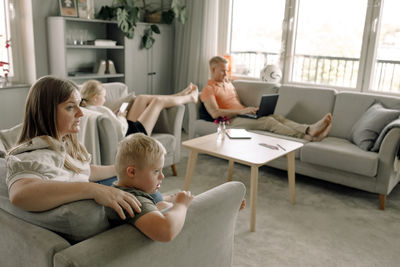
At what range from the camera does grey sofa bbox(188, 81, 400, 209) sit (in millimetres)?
2857

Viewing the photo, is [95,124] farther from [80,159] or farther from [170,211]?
[170,211]

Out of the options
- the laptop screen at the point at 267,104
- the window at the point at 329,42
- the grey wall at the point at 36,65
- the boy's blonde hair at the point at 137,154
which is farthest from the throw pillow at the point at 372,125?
the grey wall at the point at 36,65

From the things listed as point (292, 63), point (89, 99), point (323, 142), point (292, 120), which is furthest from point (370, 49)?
point (89, 99)

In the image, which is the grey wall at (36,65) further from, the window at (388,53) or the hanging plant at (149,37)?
the window at (388,53)

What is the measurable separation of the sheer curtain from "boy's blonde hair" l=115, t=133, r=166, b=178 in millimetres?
4039

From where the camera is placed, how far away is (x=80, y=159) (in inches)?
58.1

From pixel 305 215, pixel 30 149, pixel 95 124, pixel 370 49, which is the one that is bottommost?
pixel 305 215

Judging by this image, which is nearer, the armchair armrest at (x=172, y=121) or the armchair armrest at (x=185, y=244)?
the armchair armrest at (x=185, y=244)

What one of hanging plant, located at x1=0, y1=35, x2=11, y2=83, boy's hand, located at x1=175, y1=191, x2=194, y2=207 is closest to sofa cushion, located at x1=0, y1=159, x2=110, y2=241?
boy's hand, located at x1=175, y1=191, x2=194, y2=207

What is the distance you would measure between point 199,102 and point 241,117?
0.50m

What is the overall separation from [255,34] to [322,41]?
3.06 ft

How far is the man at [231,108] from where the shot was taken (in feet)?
11.7

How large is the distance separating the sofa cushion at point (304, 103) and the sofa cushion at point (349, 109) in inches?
4.1

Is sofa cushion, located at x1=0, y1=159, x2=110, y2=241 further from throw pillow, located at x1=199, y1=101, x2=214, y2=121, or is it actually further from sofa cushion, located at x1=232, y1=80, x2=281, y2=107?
sofa cushion, located at x1=232, y1=80, x2=281, y2=107
